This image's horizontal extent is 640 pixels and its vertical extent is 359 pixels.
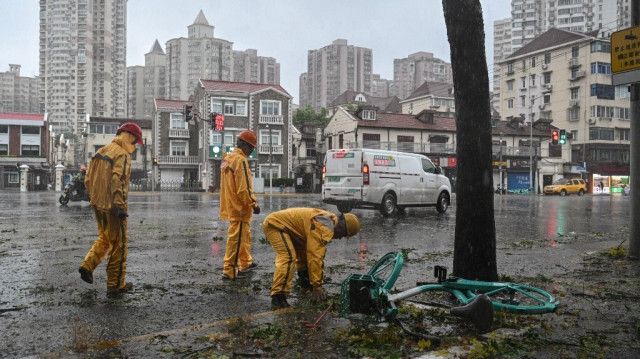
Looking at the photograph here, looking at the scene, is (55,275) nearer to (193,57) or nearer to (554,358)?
(554,358)

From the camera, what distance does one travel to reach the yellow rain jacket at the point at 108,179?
16.6ft

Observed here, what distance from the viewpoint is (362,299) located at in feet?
12.9

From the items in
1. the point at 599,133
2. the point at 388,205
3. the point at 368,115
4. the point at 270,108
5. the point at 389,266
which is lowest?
the point at 389,266

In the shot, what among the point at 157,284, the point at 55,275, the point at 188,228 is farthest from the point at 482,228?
the point at 188,228

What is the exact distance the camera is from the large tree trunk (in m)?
4.87

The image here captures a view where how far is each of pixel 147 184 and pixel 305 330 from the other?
162ft

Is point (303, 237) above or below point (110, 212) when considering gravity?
below

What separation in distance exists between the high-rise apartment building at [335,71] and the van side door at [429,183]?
122620 mm

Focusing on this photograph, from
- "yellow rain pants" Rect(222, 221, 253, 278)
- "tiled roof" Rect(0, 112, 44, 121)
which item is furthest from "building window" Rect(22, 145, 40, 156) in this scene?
"yellow rain pants" Rect(222, 221, 253, 278)

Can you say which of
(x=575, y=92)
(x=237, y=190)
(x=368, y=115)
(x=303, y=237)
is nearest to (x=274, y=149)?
(x=368, y=115)

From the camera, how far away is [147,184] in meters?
50.0

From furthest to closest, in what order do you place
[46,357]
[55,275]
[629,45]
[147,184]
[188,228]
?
[147,184] → [188,228] → [629,45] → [55,275] → [46,357]

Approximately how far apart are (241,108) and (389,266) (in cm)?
4735

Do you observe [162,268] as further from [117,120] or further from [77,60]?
[77,60]
